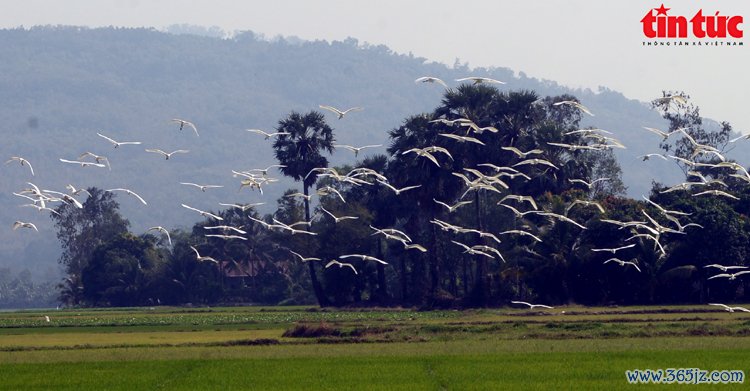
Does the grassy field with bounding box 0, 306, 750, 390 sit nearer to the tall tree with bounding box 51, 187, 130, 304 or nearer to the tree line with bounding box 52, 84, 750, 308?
the tree line with bounding box 52, 84, 750, 308

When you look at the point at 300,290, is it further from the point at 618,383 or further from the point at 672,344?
→ the point at 618,383

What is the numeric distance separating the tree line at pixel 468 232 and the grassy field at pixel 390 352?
417 cm

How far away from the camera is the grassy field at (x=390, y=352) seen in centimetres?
3369

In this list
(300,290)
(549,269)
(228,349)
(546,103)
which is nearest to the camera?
(228,349)

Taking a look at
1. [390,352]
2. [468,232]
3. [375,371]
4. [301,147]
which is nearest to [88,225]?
[301,147]

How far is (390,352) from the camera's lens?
1682 inches

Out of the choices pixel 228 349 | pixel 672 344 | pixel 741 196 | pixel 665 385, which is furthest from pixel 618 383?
pixel 741 196

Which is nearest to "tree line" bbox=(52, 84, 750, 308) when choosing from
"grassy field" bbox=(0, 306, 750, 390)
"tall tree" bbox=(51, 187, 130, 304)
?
"grassy field" bbox=(0, 306, 750, 390)

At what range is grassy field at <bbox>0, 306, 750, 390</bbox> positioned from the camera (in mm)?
33688

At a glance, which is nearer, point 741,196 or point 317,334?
point 317,334

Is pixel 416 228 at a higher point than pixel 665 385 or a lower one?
higher

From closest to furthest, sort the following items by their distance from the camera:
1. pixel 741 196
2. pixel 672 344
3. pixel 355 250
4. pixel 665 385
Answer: pixel 665 385 → pixel 672 344 → pixel 741 196 → pixel 355 250

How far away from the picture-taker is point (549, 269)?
2911 inches

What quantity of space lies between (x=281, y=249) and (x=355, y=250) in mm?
35579
